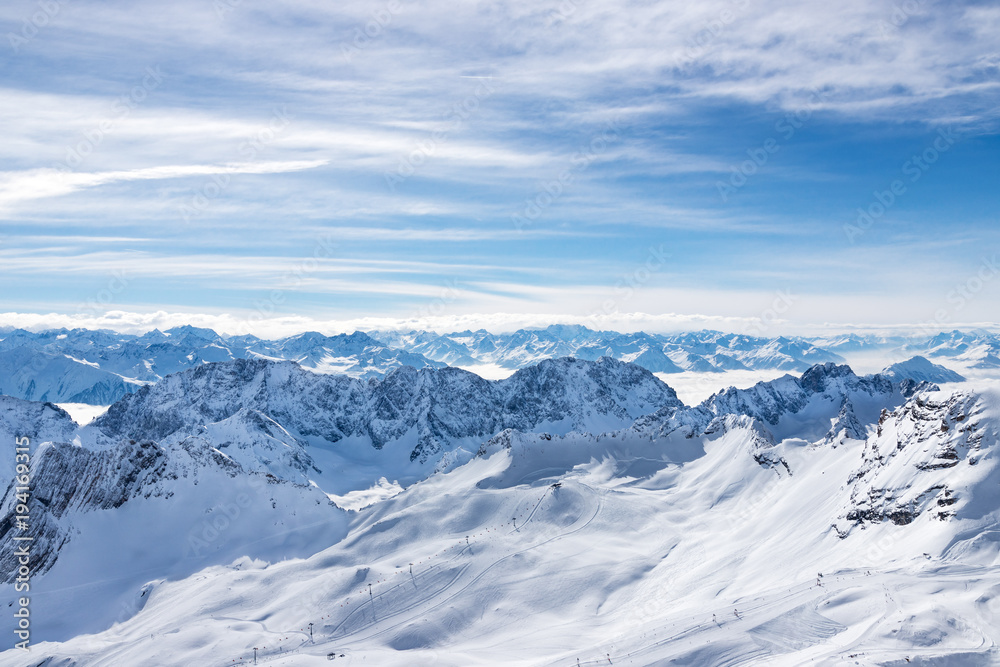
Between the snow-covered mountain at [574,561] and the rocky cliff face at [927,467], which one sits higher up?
the rocky cliff face at [927,467]

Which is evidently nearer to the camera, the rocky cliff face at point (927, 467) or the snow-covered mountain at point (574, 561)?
the snow-covered mountain at point (574, 561)

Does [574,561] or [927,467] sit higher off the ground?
[927,467]

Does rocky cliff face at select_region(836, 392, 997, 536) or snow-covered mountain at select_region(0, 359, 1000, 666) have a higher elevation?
rocky cliff face at select_region(836, 392, 997, 536)

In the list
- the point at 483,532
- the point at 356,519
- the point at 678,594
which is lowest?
the point at 356,519

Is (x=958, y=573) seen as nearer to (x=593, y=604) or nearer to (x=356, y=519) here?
(x=593, y=604)

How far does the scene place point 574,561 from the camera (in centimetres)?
10044

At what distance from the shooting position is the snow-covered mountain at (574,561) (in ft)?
194

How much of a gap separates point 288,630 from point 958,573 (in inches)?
3256

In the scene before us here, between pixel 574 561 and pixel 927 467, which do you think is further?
pixel 574 561

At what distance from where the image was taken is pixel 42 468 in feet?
422

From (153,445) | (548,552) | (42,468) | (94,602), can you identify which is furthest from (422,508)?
(42,468)

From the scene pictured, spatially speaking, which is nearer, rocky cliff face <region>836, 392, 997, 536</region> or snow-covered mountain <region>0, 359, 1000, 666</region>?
snow-covered mountain <region>0, 359, 1000, 666</region>

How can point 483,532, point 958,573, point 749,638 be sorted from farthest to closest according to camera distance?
point 483,532
point 958,573
point 749,638

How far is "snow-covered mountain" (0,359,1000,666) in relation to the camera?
194ft
